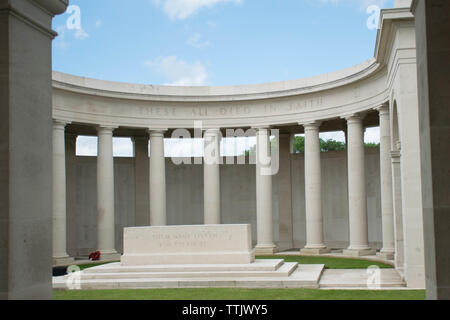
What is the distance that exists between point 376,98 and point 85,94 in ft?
133

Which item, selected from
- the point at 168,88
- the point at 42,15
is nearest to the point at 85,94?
the point at 168,88

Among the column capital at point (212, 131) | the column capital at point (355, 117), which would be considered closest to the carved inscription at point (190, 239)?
the column capital at point (355, 117)

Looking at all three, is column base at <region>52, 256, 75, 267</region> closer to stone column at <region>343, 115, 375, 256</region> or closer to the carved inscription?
the carved inscription

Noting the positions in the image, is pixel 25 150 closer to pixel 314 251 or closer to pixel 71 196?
pixel 314 251

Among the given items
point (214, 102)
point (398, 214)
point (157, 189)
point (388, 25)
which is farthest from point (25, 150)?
point (214, 102)

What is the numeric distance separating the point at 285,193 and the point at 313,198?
15.9 meters

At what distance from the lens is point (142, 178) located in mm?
94875

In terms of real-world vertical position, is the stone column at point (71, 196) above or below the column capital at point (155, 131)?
below

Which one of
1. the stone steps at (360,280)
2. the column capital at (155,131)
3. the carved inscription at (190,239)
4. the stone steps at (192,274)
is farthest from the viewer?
the column capital at (155,131)

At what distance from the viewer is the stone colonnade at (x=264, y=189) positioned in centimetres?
6762

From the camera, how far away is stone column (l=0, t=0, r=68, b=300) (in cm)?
1494

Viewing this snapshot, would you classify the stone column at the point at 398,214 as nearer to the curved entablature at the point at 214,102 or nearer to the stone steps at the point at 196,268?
the stone steps at the point at 196,268

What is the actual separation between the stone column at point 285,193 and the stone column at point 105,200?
99.1 ft

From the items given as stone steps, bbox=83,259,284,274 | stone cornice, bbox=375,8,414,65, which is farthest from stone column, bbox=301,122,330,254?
stone cornice, bbox=375,8,414,65
